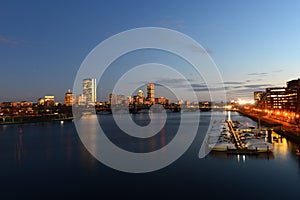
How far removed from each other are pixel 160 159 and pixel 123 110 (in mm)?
52692

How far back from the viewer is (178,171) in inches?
304

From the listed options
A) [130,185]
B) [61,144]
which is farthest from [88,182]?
[61,144]

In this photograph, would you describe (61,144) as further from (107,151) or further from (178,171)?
(178,171)

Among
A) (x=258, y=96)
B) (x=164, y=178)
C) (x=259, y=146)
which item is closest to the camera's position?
(x=164, y=178)

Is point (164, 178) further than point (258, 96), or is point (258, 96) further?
point (258, 96)

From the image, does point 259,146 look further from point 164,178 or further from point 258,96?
point 258,96

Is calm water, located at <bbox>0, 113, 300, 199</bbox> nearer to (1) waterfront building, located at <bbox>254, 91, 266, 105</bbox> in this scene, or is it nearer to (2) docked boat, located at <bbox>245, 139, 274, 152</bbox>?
(2) docked boat, located at <bbox>245, 139, 274, 152</bbox>

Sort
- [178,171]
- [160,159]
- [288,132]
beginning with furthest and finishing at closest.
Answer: [288,132]
[160,159]
[178,171]

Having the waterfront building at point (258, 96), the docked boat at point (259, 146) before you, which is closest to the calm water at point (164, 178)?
the docked boat at point (259, 146)

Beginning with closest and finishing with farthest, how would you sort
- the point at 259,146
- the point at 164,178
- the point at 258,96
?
1. the point at 164,178
2. the point at 259,146
3. the point at 258,96

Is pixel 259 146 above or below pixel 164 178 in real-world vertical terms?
above

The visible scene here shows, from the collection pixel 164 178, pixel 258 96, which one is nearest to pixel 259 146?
pixel 164 178

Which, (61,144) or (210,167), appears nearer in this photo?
(210,167)

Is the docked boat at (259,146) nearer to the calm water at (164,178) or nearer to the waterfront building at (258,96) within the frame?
the calm water at (164,178)
